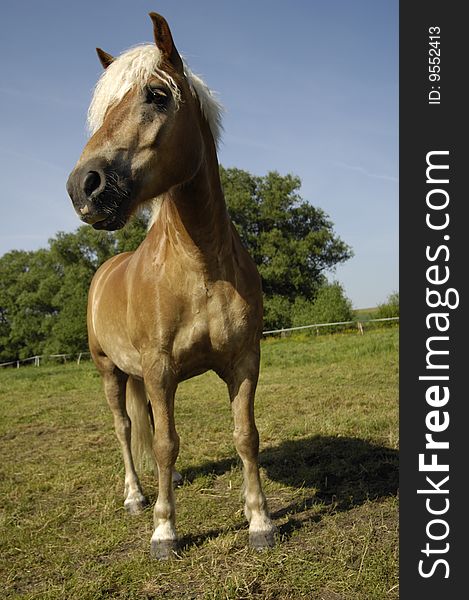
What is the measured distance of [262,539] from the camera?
311 centimetres

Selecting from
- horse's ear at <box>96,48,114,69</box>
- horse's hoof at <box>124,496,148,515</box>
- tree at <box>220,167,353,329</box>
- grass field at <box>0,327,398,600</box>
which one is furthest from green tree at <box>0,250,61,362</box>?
horse's ear at <box>96,48,114,69</box>

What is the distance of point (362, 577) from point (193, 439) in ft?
12.1

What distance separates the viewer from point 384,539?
302cm

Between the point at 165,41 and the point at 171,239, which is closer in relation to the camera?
the point at 165,41

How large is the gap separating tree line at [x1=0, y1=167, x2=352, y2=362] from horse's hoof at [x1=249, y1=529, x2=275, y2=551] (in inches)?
1087

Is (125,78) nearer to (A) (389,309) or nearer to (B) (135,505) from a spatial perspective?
(B) (135,505)

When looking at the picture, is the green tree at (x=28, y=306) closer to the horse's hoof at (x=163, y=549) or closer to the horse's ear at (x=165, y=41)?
the horse's hoof at (x=163, y=549)

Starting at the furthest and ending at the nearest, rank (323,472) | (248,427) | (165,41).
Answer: (323,472) < (248,427) < (165,41)

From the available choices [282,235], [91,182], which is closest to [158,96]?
[91,182]

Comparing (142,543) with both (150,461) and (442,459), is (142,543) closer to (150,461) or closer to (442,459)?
(150,461)

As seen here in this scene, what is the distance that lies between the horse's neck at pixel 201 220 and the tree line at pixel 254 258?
27623 millimetres

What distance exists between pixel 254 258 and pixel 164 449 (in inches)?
1486

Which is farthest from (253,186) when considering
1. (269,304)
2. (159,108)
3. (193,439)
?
(159,108)

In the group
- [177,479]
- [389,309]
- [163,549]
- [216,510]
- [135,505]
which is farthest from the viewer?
[389,309]
